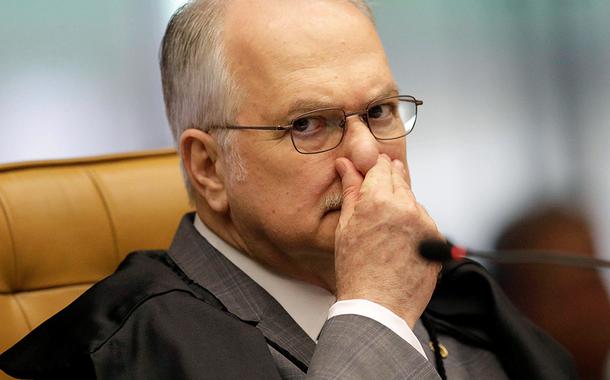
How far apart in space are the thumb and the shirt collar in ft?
0.70

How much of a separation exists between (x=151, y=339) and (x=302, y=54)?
58 centimetres

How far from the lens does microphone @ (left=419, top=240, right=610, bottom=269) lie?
115 cm

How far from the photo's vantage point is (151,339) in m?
1.70

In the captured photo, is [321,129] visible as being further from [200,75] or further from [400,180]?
[200,75]

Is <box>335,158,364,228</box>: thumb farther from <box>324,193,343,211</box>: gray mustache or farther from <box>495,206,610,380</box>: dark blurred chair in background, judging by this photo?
<box>495,206,610,380</box>: dark blurred chair in background

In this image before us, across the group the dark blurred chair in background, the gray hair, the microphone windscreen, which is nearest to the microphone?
the microphone windscreen

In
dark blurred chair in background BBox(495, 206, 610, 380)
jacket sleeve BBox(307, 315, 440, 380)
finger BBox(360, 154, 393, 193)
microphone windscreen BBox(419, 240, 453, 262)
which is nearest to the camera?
microphone windscreen BBox(419, 240, 453, 262)

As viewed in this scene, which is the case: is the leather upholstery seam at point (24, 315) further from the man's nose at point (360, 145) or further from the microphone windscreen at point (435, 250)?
the microphone windscreen at point (435, 250)

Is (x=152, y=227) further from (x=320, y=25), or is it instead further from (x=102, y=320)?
(x=320, y=25)

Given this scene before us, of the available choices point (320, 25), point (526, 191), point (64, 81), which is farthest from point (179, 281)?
point (526, 191)

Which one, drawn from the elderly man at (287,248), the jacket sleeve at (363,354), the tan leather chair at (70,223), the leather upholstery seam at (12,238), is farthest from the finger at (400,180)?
the leather upholstery seam at (12,238)

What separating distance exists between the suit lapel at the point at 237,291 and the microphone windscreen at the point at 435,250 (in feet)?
1.81

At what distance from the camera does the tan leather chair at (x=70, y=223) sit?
2.03m

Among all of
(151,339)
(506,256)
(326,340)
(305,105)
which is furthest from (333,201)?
(506,256)
